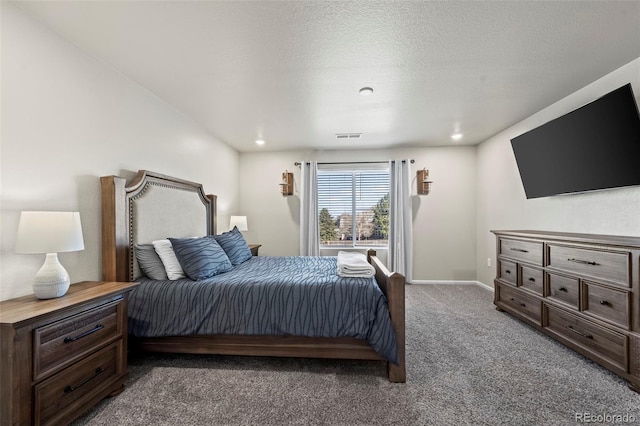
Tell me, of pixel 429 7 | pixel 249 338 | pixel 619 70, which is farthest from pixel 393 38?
pixel 249 338

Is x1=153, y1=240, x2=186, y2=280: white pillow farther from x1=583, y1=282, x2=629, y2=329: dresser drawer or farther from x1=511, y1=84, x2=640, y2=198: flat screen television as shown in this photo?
x1=511, y1=84, x2=640, y2=198: flat screen television

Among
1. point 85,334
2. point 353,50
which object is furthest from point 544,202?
point 85,334

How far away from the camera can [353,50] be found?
79.8 inches

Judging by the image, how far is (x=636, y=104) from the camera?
2.06 metres

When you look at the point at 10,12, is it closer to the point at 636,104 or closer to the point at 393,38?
the point at 393,38

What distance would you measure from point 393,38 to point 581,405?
2.70m

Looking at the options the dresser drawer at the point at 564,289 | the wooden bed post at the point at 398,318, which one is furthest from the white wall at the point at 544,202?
the wooden bed post at the point at 398,318

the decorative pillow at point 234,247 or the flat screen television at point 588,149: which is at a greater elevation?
the flat screen television at point 588,149

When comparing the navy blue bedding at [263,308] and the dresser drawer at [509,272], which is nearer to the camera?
the navy blue bedding at [263,308]

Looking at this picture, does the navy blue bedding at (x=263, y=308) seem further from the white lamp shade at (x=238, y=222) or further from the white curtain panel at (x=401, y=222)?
the white curtain panel at (x=401, y=222)

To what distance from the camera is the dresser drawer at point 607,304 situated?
1.94m

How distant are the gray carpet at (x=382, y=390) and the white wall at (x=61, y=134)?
41.4 inches

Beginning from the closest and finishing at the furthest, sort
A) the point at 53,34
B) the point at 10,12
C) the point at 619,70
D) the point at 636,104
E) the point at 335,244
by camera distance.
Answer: the point at 10,12
the point at 53,34
the point at 636,104
the point at 619,70
the point at 335,244

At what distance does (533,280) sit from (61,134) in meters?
4.31
